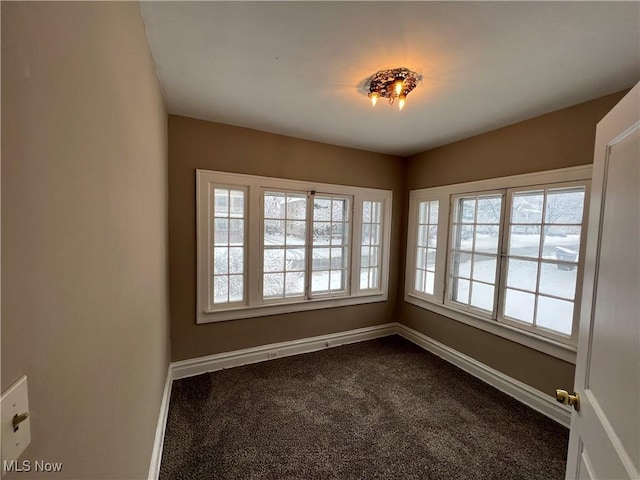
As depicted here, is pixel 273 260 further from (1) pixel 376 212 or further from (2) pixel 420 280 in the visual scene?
(2) pixel 420 280

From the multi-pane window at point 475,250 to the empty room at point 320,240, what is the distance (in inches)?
0.9

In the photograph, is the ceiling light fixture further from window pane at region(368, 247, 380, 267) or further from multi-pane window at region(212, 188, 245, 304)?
window pane at region(368, 247, 380, 267)

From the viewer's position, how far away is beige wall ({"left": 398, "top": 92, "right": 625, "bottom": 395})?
2.01 m

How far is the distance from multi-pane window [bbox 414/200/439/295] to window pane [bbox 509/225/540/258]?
0.83m

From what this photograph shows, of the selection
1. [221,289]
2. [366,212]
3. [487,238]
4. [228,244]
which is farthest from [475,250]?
[221,289]

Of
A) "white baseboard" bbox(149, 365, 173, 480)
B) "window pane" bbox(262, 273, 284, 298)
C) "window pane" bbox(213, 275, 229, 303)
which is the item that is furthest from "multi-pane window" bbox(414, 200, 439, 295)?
"white baseboard" bbox(149, 365, 173, 480)

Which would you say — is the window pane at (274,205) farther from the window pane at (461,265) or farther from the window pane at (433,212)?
the window pane at (461,265)

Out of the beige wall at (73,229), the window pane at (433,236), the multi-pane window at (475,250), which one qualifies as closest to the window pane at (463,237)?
the multi-pane window at (475,250)

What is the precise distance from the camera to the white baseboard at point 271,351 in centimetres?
260

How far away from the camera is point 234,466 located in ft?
5.43

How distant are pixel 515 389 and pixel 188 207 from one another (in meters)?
3.28

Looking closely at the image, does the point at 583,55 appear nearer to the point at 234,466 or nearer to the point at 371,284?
the point at 371,284

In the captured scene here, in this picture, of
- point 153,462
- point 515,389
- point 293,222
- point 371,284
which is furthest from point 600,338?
point 371,284

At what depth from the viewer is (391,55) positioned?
1.53 meters
